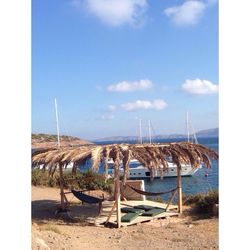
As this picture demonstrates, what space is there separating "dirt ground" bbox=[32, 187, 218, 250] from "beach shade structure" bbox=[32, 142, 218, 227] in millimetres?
538

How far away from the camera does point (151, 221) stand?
7371mm

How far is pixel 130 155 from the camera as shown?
691 centimetres

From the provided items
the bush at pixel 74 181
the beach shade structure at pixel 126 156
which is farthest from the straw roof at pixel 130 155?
the bush at pixel 74 181

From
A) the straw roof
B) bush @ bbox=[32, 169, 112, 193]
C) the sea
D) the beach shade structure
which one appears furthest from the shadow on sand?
the sea

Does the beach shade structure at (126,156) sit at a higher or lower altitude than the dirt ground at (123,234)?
higher

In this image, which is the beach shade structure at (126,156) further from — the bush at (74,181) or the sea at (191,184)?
the sea at (191,184)

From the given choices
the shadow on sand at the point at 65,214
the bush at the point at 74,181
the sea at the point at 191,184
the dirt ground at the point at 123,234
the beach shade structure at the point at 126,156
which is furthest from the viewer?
the sea at the point at 191,184

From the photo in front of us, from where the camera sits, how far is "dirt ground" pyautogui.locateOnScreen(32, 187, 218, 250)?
5.16 m

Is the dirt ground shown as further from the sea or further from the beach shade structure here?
the sea

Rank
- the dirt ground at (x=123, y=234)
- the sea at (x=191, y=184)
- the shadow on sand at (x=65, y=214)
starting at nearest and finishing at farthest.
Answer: the dirt ground at (x=123, y=234), the shadow on sand at (x=65, y=214), the sea at (x=191, y=184)

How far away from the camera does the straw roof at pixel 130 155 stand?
6.86 metres
